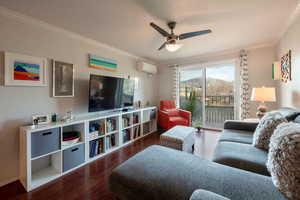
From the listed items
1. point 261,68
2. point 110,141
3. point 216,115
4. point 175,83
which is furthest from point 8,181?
point 261,68

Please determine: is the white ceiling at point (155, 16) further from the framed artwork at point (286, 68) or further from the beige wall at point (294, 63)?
the framed artwork at point (286, 68)

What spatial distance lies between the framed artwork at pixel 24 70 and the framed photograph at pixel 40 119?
48 centimetres

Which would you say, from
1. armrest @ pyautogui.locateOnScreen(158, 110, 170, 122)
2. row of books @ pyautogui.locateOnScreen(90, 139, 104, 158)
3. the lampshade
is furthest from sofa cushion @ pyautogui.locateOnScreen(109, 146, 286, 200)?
armrest @ pyautogui.locateOnScreen(158, 110, 170, 122)

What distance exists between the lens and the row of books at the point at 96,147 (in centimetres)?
238

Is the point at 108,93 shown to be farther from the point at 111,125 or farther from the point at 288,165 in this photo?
the point at 288,165

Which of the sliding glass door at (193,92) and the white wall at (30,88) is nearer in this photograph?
the white wall at (30,88)

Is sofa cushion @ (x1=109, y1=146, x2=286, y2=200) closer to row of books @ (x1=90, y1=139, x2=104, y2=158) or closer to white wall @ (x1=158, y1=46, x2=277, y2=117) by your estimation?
row of books @ (x1=90, y1=139, x2=104, y2=158)

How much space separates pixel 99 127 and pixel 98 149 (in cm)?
40

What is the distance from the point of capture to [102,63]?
2.96m

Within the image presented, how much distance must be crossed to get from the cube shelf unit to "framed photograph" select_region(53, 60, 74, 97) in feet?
1.76

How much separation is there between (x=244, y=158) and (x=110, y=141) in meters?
2.28

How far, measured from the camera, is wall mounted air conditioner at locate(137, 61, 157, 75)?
13.1 ft

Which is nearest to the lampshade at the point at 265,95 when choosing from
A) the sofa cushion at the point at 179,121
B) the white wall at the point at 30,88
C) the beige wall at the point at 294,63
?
the beige wall at the point at 294,63

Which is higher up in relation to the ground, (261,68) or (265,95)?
(261,68)
